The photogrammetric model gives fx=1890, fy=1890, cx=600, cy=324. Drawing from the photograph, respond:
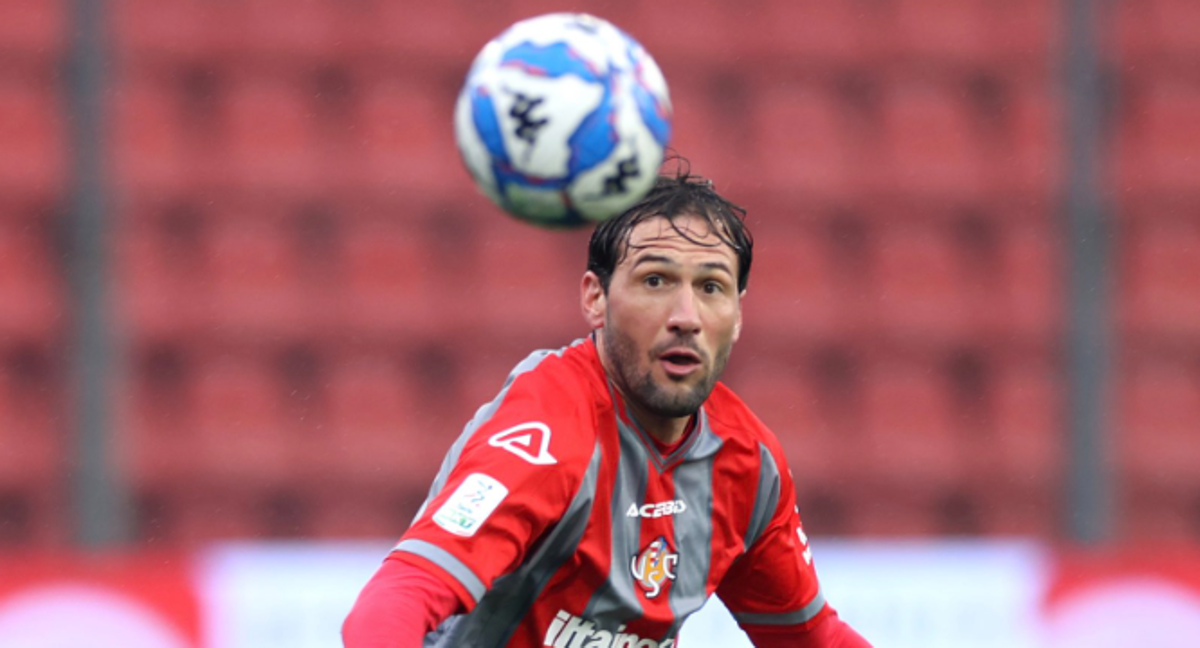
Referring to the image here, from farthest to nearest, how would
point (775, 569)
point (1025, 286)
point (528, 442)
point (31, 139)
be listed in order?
point (1025, 286), point (31, 139), point (775, 569), point (528, 442)

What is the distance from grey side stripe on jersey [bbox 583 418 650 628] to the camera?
162 inches

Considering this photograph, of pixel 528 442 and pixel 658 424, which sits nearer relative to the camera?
pixel 528 442

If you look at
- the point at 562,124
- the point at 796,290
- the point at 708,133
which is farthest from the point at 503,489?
the point at 708,133

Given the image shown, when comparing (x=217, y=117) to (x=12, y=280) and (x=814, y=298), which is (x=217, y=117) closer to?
(x=12, y=280)

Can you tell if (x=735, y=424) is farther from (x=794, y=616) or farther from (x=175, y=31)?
(x=175, y=31)

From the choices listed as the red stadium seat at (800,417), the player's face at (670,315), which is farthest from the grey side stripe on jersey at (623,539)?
the red stadium seat at (800,417)

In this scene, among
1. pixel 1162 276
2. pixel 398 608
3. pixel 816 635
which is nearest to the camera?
pixel 398 608

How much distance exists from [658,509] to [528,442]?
1.55 feet

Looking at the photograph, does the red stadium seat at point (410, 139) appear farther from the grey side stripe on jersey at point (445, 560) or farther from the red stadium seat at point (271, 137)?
the grey side stripe on jersey at point (445, 560)

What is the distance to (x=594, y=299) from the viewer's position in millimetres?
4320

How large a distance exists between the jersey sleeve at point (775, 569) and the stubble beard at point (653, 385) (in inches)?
12.7

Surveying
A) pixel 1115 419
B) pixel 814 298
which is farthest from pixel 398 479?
pixel 1115 419

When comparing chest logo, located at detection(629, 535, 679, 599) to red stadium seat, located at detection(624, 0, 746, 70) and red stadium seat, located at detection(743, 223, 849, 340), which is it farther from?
red stadium seat, located at detection(624, 0, 746, 70)

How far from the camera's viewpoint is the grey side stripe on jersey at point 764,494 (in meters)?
4.42
